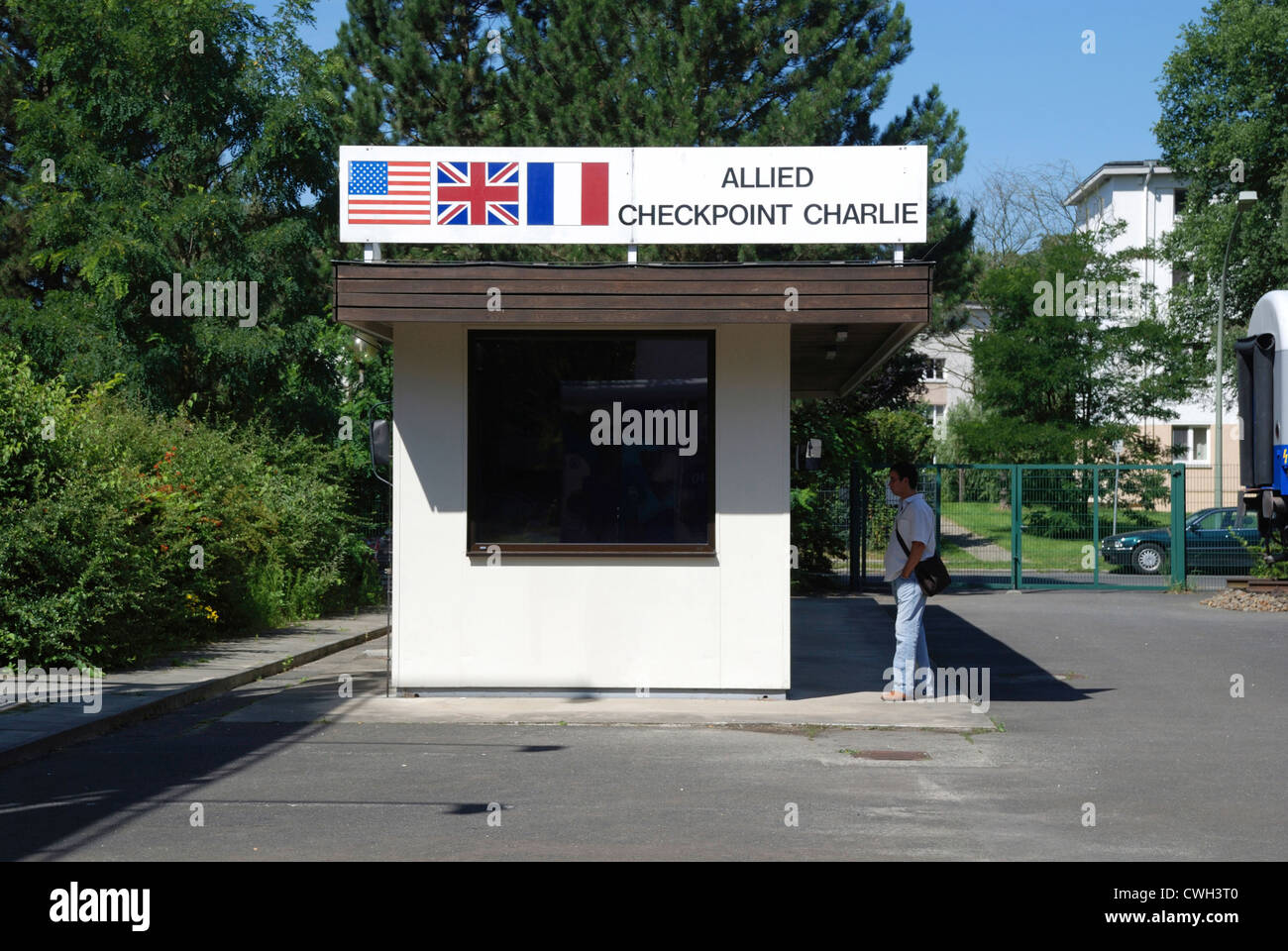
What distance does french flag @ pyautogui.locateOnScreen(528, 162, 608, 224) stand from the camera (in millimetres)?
10984

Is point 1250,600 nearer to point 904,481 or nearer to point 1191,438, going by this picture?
point 904,481

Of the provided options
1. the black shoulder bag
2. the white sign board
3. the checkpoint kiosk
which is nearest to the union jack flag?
the white sign board

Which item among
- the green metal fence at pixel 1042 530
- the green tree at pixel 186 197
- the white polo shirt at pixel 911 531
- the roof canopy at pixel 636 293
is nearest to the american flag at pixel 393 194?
the roof canopy at pixel 636 293

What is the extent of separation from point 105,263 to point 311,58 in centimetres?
539

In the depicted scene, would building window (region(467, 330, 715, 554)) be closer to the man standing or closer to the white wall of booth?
the white wall of booth

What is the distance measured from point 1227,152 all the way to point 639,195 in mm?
33195

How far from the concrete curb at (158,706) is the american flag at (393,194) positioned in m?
4.03

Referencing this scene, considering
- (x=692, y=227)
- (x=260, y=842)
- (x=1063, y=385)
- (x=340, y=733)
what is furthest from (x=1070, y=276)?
(x=260, y=842)

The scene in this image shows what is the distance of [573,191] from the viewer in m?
11.0

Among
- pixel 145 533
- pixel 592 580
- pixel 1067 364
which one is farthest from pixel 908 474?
pixel 1067 364

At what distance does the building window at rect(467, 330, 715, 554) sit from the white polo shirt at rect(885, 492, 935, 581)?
5.11 feet

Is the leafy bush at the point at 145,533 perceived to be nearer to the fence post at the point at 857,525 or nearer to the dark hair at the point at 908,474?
the dark hair at the point at 908,474
